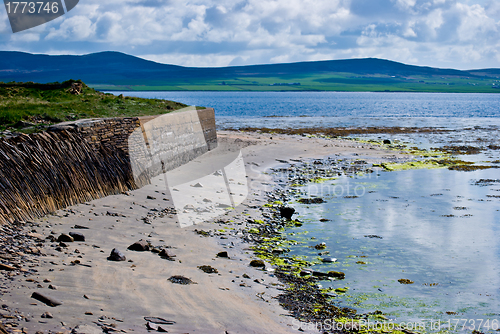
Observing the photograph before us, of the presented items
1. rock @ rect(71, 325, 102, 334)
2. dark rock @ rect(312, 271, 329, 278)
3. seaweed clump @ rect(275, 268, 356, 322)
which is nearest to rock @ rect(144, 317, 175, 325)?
rock @ rect(71, 325, 102, 334)

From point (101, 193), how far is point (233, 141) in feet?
55.0

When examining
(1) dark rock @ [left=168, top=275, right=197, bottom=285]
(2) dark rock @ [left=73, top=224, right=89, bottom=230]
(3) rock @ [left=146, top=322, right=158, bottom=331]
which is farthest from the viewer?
(2) dark rock @ [left=73, top=224, right=89, bottom=230]

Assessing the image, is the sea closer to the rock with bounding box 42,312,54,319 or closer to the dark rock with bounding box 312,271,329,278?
the dark rock with bounding box 312,271,329,278

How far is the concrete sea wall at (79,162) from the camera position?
859 centimetres

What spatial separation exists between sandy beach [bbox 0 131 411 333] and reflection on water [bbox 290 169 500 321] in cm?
172

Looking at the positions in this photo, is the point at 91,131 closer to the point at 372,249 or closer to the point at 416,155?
the point at 372,249

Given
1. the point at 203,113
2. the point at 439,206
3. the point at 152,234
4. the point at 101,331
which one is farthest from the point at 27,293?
the point at 203,113

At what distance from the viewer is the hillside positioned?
11312 millimetres

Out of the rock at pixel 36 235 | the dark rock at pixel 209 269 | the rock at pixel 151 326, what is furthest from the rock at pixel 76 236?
the rock at pixel 151 326

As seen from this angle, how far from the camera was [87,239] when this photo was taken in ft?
27.1

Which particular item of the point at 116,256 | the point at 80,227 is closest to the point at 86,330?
the point at 116,256

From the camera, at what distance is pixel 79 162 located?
10539mm

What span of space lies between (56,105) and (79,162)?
159 inches

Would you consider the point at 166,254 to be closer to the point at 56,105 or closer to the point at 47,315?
the point at 47,315
